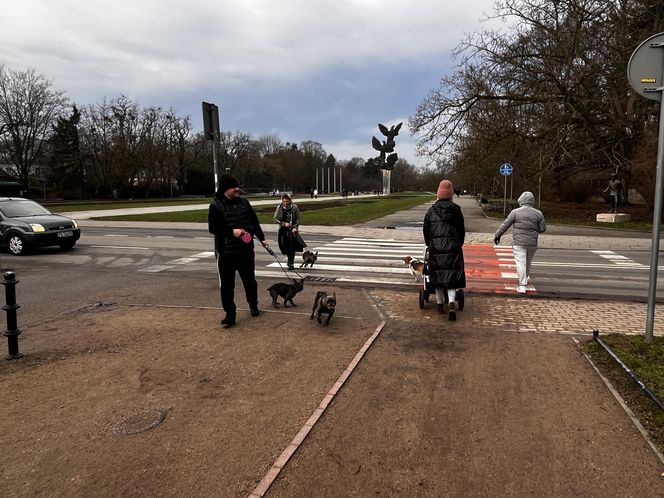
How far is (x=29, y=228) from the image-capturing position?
42.3 ft

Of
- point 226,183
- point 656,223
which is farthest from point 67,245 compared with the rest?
point 656,223

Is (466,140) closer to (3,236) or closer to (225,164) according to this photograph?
(3,236)

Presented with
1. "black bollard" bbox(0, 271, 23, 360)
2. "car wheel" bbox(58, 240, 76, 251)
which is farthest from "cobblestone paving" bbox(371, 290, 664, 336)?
"car wheel" bbox(58, 240, 76, 251)

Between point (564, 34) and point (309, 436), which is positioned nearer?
point (309, 436)

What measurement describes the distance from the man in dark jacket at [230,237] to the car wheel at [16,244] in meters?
9.70

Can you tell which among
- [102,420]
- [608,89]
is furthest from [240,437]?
[608,89]

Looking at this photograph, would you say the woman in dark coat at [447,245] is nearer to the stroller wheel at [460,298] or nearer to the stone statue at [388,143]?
the stroller wheel at [460,298]

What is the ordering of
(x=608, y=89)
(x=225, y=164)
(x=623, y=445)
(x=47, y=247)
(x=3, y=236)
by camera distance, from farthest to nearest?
1. (x=225, y=164)
2. (x=608, y=89)
3. (x=47, y=247)
4. (x=3, y=236)
5. (x=623, y=445)

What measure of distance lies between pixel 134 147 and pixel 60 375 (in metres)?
63.7

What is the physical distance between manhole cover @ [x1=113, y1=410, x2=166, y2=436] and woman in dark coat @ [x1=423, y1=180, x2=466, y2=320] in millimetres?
3945

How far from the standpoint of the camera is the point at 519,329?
5.91m

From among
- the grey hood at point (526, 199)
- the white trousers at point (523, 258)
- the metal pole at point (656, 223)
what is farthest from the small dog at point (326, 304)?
the grey hood at point (526, 199)

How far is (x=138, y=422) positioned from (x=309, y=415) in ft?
4.25

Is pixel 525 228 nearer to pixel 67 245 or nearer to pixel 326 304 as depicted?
pixel 326 304
